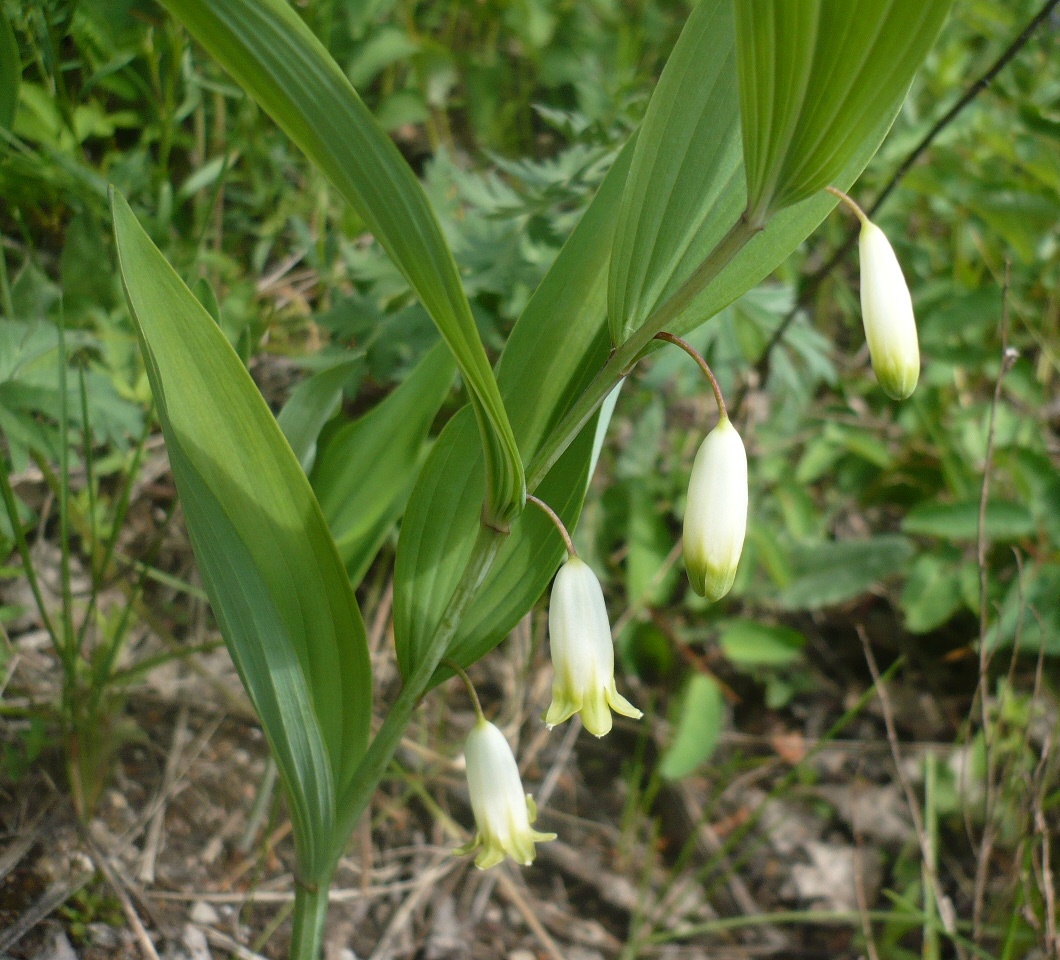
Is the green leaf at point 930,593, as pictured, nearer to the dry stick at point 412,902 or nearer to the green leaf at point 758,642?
the green leaf at point 758,642

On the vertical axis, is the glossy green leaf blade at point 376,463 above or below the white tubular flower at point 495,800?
above

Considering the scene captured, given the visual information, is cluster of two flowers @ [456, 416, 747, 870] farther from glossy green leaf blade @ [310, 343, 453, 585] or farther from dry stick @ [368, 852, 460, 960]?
dry stick @ [368, 852, 460, 960]

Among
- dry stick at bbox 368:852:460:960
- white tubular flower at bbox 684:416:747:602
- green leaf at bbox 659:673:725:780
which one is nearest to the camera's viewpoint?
white tubular flower at bbox 684:416:747:602

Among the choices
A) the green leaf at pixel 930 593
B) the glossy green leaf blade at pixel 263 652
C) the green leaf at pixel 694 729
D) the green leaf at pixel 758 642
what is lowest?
the green leaf at pixel 694 729

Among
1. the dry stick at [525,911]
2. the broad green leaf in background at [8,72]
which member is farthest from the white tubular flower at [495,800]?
the broad green leaf in background at [8,72]

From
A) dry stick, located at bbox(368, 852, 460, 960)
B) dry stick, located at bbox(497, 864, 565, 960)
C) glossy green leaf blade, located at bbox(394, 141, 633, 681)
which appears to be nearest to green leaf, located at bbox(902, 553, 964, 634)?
dry stick, located at bbox(497, 864, 565, 960)

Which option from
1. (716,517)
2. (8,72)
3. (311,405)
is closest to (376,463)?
(311,405)

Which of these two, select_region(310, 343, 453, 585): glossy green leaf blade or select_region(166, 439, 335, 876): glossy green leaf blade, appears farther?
select_region(310, 343, 453, 585): glossy green leaf blade

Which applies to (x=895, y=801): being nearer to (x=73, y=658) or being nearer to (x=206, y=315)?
(x=73, y=658)

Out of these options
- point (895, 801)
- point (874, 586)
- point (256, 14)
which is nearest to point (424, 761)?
point (895, 801)
